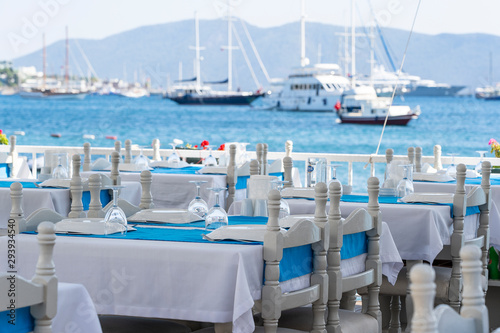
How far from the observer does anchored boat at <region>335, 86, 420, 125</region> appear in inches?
1855

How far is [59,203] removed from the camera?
618cm

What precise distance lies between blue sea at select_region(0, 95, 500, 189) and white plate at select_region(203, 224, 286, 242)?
36.8 meters

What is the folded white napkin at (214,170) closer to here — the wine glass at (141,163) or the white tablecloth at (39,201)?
the wine glass at (141,163)

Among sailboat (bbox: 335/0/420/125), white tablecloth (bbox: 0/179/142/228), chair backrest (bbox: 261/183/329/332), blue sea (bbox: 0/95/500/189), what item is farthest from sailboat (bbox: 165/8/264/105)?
chair backrest (bbox: 261/183/329/332)

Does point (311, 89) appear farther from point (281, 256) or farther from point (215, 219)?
point (281, 256)

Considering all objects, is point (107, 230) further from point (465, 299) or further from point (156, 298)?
point (465, 299)

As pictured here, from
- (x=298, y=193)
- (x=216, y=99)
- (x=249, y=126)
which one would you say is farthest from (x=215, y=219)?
(x=216, y=99)

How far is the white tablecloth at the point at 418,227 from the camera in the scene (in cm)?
508

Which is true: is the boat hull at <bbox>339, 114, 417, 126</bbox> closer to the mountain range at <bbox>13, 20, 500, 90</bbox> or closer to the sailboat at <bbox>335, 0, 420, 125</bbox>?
the sailboat at <bbox>335, 0, 420, 125</bbox>

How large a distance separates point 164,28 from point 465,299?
54593 millimetres

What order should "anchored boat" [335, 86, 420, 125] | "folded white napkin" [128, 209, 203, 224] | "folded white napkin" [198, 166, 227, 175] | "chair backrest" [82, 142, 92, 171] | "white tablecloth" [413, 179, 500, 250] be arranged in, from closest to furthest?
"folded white napkin" [128, 209, 203, 224] < "white tablecloth" [413, 179, 500, 250] < "folded white napkin" [198, 166, 227, 175] < "chair backrest" [82, 142, 92, 171] < "anchored boat" [335, 86, 420, 125]

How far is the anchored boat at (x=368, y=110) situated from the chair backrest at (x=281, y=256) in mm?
42048

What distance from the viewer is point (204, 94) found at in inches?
2378

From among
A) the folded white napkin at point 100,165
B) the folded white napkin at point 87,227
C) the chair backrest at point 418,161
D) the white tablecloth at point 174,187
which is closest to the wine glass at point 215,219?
the folded white napkin at point 87,227
